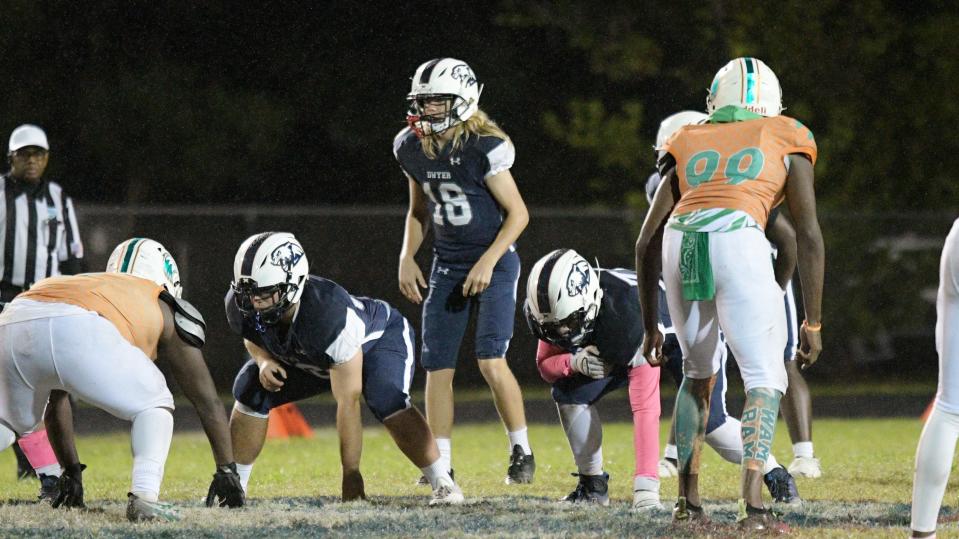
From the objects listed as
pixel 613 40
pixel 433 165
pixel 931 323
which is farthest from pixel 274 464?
pixel 613 40

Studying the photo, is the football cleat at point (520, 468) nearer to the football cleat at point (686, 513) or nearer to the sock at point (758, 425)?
the football cleat at point (686, 513)

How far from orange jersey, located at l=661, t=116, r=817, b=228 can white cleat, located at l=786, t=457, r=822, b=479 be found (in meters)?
2.56

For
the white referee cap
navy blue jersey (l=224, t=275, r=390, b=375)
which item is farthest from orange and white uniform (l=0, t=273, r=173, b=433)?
the white referee cap

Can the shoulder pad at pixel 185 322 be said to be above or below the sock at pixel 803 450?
above

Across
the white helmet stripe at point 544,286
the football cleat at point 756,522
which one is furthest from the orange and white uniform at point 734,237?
the white helmet stripe at point 544,286

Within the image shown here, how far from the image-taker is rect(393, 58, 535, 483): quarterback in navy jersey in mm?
6824

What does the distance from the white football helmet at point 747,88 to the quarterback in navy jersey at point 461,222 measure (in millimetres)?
1694

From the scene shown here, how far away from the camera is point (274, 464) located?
8773 millimetres

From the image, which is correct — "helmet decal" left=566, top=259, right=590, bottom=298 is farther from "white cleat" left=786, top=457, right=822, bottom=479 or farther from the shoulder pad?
"white cleat" left=786, top=457, right=822, bottom=479

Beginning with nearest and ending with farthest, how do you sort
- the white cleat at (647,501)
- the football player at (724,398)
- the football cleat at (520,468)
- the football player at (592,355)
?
1. the white cleat at (647,501)
2. the football player at (592,355)
3. the football player at (724,398)
4. the football cleat at (520,468)

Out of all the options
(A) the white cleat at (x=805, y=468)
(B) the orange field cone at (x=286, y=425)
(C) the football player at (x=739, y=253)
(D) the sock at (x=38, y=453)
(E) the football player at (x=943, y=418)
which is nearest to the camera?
(E) the football player at (x=943, y=418)

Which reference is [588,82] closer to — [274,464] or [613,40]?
[613,40]

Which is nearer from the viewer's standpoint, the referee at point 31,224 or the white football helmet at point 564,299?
the white football helmet at point 564,299

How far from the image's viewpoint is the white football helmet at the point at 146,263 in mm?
5898
